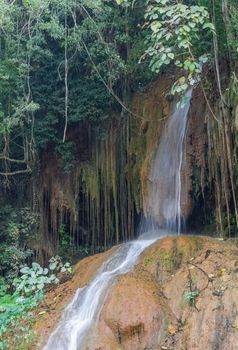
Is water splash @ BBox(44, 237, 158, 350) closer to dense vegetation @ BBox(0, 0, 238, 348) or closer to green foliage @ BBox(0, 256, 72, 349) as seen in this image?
green foliage @ BBox(0, 256, 72, 349)

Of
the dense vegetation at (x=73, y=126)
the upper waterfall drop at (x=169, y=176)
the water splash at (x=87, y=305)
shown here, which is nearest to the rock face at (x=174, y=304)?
the water splash at (x=87, y=305)

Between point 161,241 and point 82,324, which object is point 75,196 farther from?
point 82,324

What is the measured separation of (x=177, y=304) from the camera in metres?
5.18

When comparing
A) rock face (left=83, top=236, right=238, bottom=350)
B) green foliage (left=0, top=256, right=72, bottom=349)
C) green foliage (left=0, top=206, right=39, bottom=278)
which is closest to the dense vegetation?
green foliage (left=0, top=206, right=39, bottom=278)

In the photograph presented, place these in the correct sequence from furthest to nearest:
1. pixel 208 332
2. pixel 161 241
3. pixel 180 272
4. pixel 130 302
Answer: pixel 161 241, pixel 180 272, pixel 130 302, pixel 208 332

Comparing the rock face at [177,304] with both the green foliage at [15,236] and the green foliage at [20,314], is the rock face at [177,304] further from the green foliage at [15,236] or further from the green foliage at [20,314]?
the green foliage at [15,236]

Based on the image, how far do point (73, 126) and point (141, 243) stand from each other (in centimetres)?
399

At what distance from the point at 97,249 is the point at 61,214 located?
4.06ft

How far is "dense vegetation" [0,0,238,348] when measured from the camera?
8.61m

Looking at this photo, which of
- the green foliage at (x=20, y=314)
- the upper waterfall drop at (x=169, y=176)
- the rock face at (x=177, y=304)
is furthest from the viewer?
the upper waterfall drop at (x=169, y=176)

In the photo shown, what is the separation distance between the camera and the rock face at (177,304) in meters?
4.70

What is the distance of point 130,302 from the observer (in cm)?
528

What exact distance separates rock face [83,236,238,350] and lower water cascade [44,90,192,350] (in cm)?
34

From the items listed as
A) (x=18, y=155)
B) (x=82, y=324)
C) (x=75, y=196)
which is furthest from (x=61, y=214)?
(x=82, y=324)
